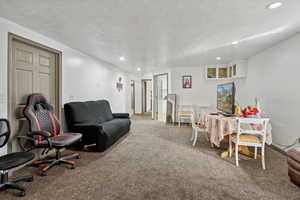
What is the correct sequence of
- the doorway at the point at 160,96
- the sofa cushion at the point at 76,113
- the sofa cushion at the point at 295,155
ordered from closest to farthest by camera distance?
1. the sofa cushion at the point at 295,155
2. the sofa cushion at the point at 76,113
3. the doorway at the point at 160,96

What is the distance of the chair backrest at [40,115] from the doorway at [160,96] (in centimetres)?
443

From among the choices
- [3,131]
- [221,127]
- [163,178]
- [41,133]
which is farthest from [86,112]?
[221,127]

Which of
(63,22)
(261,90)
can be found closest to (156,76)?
(261,90)

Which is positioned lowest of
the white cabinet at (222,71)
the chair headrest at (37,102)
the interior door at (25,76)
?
the chair headrest at (37,102)

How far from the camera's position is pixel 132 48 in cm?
339

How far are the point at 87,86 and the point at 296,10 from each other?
4200 mm

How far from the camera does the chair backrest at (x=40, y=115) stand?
2.16 metres

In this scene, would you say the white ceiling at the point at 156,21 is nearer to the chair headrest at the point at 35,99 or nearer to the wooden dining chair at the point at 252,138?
the chair headrest at the point at 35,99

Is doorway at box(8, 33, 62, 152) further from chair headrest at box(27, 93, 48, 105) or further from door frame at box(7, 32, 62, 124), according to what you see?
chair headrest at box(27, 93, 48, 105)

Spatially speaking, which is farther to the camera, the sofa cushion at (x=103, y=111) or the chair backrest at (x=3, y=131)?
the sofa cushion at (x=103, y=111)

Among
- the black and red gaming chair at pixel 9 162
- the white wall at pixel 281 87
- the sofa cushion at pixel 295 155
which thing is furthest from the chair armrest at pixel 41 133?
the white wall at pixel 281 87

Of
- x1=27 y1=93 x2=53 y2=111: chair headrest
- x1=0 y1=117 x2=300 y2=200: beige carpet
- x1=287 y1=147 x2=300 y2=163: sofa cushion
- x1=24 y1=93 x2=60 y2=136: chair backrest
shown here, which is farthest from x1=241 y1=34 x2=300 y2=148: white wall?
x1=27 y1=93 x2=53 y2=111: chair headrest

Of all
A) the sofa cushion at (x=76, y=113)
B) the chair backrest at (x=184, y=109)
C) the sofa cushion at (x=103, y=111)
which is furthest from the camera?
the chair backrest at (x=184, y=109)

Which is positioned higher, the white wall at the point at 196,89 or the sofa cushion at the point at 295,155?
the white wall at the point at 196,89
